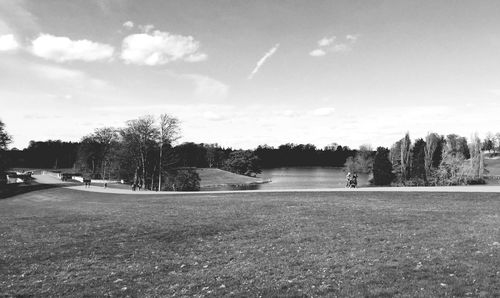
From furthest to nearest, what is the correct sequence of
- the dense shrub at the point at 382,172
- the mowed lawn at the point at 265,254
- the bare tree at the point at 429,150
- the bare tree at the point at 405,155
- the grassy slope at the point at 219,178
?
1. the grassy slope at the point at 219,178
2. the dense shrub at the point at 382,172
3. the bare tree at the point at 405,155
4. the bare tree at the point at 429,150
5. the mowed lawn at the point at 265,254

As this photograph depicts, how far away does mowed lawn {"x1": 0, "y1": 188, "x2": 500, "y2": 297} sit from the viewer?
10.4 m

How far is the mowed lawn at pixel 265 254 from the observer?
10375 mm

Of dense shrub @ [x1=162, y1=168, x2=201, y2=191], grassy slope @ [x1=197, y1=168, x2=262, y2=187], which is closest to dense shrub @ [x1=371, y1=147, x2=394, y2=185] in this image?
grassy slope @ [x1=197, y1=168, x2=262, y2=187]

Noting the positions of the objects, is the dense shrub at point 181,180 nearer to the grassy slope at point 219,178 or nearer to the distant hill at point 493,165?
the grassy slope at point 219,178

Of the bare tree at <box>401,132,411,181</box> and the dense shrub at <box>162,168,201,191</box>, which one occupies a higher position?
the bare tree at <box>401,132,411,181</box>

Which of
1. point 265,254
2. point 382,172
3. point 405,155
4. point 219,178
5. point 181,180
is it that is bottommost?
point 265,254

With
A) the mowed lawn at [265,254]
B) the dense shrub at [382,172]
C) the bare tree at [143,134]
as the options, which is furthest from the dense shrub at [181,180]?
the mowed lawn at [265,254]

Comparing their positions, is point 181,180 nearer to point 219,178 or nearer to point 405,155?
point 219,178

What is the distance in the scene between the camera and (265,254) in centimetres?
1400

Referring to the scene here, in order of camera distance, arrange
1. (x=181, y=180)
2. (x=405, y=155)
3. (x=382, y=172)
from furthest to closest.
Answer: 1. (x=405, y=155)
2. (x=382, y=172)
3. (x=181, y=180)

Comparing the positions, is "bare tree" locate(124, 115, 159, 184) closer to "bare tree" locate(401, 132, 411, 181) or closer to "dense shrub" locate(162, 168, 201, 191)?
"dense shrub" locate(162, 168, 201, 191)

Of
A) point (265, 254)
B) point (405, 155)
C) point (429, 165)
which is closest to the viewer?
point (265, 254)

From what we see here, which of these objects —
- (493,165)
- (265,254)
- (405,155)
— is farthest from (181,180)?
(493,165)

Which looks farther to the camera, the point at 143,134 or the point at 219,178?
the point at 219,178
